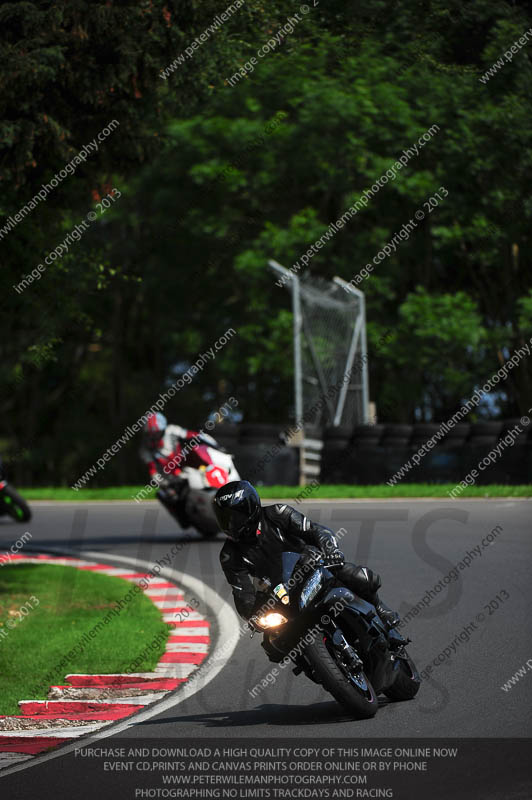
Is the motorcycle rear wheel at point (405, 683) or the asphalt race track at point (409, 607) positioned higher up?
the motorcycle rear wheel at point (405, 683)

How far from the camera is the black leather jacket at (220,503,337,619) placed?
7434mm

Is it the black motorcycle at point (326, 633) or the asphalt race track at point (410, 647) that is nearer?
the asphalt race track at point (410, 647)

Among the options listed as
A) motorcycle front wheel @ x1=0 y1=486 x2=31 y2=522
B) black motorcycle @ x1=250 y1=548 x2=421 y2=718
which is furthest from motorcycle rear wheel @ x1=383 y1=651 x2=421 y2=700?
motorcycle front wheel @ x1=0 y1=486 x2=31 y2=522

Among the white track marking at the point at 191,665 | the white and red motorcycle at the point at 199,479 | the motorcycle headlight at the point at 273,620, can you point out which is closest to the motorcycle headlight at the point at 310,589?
the motorcycle headlight at the point at 273,620

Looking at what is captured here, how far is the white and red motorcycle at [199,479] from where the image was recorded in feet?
53.0

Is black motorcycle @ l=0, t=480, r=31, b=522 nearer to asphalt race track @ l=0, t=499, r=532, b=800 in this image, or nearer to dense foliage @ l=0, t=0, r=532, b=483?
asphalt race track @ l=0, t=499, r=532, b=800

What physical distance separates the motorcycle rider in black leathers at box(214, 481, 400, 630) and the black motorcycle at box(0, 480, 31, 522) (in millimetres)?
11838

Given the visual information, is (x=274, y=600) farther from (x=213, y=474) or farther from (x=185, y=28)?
(x=213, y=474)

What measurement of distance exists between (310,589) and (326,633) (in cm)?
28

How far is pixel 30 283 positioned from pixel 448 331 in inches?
815

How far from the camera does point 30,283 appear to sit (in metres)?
13.5

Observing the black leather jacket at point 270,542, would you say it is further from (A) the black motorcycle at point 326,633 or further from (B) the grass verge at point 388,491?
(B) the grass verge at point 388,491

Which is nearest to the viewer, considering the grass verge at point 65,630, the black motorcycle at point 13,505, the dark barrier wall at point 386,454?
the grass verge at point 65,630

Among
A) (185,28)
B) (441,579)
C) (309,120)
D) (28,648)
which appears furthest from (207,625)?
(309,120)
